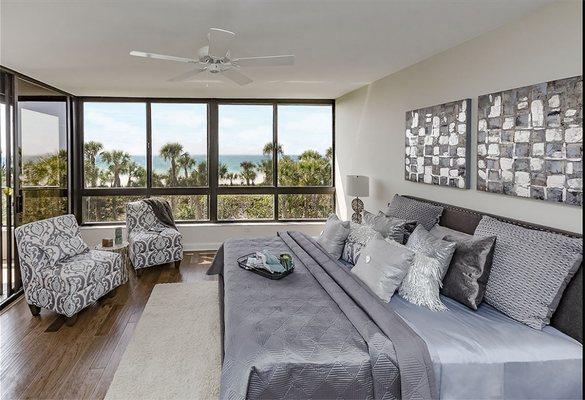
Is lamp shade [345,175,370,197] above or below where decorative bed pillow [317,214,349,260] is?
above

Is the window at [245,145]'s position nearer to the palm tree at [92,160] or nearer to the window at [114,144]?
the window at [114,144]

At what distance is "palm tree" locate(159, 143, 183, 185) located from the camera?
7.31 m

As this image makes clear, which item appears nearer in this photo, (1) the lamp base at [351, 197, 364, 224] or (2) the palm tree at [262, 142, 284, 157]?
(1) the lamp base at [351, 197, 364, 224]

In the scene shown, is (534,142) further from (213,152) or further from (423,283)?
(213,152)

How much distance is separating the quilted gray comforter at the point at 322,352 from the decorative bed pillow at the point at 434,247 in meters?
0.59

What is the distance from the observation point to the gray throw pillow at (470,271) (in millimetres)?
2840

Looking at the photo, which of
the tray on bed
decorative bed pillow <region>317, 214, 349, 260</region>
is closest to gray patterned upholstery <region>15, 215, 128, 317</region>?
the tray on bed

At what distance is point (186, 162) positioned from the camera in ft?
24.2

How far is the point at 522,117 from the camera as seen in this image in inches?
123

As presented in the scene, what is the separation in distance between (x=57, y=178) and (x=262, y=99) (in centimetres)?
335

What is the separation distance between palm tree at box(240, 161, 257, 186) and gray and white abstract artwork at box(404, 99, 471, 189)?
3205mm

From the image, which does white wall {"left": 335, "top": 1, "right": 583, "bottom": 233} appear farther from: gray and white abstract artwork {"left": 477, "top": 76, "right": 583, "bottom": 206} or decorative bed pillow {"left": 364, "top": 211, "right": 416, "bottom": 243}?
decorative bed pillow {"left": 364, "top": 211, "right": 416, "bottom": 243}

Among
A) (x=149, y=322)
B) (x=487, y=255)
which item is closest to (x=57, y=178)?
(x=149, y=322)

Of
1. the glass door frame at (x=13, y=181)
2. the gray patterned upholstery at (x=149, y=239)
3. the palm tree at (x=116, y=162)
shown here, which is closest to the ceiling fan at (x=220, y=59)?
the glass door frame at (x=13, y=181)
